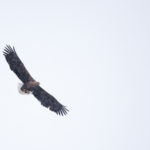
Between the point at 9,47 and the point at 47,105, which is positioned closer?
the point at 9,47

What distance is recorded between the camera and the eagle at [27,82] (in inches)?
911

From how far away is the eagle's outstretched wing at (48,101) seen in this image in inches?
958

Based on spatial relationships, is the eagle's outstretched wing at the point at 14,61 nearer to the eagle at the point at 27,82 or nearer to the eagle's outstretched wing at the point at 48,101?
the eagle at the point at 27,82

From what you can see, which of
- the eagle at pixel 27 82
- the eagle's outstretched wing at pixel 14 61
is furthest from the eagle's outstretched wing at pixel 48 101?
the eagle's outstretched wing at pixel 14 61

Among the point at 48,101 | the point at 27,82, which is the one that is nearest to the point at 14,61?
the point at 27,82

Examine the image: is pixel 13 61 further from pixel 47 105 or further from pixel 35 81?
pixel 47 105

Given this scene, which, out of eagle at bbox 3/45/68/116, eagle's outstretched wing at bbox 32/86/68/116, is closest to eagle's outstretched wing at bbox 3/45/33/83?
eagle at bbox 3/45/68/116

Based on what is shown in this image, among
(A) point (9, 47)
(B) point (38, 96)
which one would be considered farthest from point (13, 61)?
(B) point (38, 96)

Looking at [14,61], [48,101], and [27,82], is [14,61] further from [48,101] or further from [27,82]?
[48,101]

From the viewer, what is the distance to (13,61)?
23141 mm

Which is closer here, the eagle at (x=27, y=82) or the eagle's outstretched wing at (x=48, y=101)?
the eagle at (x=27, y=82)

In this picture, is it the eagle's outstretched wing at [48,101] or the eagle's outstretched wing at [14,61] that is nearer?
the eagle's outstretched wing at [14,61]

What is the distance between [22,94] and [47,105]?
1.64 meters

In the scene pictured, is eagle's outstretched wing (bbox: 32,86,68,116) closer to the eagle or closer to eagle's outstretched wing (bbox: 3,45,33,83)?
the eagle
